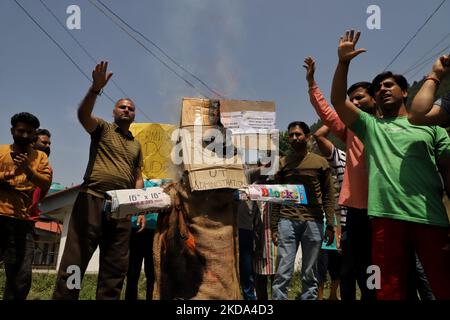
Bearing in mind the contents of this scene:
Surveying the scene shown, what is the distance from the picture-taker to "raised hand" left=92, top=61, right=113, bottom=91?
3.09 m

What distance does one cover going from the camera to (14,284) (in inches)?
127

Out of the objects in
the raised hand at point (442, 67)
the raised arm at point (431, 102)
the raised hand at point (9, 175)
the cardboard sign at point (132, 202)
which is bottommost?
the cardboard sign at point (132, 202)

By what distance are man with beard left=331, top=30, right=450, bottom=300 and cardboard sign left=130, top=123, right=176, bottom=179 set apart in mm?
2506

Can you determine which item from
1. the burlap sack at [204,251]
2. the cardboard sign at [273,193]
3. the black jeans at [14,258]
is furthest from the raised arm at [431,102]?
the black jeans at [14,258]

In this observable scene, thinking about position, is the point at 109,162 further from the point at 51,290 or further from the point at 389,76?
the point at 51,290

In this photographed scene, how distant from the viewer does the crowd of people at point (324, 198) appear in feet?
7.68

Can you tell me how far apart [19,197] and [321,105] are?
2575mm

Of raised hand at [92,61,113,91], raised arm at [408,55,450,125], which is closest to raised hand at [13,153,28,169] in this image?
raised hand at [92,61,113,91]

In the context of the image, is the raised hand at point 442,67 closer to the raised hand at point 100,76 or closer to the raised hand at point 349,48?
the raised hand at point 349,48

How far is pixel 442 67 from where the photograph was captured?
235 cm

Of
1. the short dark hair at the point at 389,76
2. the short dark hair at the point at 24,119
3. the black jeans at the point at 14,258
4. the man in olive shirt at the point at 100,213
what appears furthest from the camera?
the short dark hair at the point at 24,119

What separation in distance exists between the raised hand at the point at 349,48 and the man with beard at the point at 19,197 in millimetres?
2502

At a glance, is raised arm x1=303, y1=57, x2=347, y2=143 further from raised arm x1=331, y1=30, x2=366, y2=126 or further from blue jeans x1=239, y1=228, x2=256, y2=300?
blue jeans x1=239, y1=228, x2=256, y2=300
